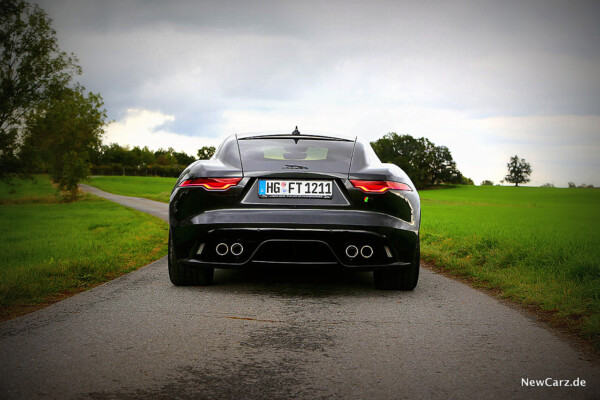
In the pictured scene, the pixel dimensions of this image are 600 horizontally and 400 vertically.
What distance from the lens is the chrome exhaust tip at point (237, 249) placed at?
444cm

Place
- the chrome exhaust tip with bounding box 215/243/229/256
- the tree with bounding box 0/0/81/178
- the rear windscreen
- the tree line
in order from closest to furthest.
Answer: the chrome exhaust tip with bounding box 215/243/229/256 → the rear windscreen → the tree with bounding box 0/0/81/178 → the tree line

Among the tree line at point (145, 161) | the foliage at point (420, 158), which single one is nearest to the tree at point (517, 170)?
the foliage at point (420, 158)

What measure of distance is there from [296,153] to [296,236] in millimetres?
947

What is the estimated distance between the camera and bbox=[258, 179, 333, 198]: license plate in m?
4.45

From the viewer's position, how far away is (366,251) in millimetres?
4461

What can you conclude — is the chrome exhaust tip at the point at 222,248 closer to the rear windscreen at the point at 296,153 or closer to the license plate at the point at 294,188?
the license plate at the point at 294,188

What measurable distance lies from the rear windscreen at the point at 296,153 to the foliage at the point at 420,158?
89256mm

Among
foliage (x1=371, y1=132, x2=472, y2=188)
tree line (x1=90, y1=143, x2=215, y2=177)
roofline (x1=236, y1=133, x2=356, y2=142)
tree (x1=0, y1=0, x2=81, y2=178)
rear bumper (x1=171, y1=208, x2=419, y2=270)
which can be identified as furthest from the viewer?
tree line (x1=90, y1=143, x2=215, y2=177)

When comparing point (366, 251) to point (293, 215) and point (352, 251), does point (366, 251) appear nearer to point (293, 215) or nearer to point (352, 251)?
point (352, 251)

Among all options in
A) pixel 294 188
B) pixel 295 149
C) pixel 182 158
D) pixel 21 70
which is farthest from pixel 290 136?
pixel 182 158

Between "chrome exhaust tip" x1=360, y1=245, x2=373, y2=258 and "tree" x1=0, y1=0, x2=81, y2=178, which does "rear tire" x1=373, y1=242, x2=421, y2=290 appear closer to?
"chrome exhaust tip" x1=360, y1=245, x2=373, y2=258

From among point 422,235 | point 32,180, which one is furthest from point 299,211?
point 32,180

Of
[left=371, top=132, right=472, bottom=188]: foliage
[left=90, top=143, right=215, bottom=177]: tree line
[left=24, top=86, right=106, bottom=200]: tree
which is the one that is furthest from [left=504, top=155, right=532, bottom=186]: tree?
[left=24, top=86, right=106, bottom=200]: tree

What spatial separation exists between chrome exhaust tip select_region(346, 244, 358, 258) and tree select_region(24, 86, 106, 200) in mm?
31878
